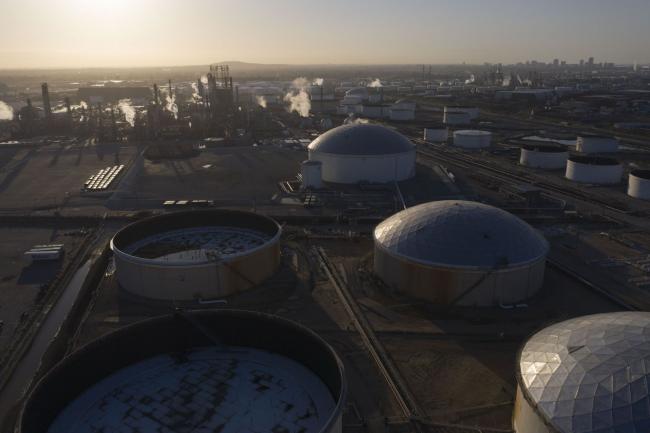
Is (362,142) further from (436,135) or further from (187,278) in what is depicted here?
(436,135)

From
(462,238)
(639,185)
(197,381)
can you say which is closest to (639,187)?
(639,185)

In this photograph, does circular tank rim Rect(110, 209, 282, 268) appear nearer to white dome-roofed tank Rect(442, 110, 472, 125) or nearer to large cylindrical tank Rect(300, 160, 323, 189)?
large cylindrical tank Rect(300, 160, 323, 189)

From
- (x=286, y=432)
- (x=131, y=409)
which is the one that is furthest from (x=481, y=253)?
(x=131, y=409)

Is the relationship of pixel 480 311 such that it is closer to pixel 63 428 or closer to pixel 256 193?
pixel 63 428

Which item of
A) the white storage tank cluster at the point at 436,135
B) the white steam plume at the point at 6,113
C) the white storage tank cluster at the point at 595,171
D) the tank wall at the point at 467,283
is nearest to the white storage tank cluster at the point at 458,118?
the white storage tank cluster at the point at 436,135

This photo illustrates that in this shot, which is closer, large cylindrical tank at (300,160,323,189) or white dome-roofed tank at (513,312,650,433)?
white dome-roofed tank at (513,312,650,433)

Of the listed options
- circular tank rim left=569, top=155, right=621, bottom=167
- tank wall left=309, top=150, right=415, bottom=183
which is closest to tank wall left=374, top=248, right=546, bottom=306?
tank wall left=309, top=150, right=415, bottom=183
